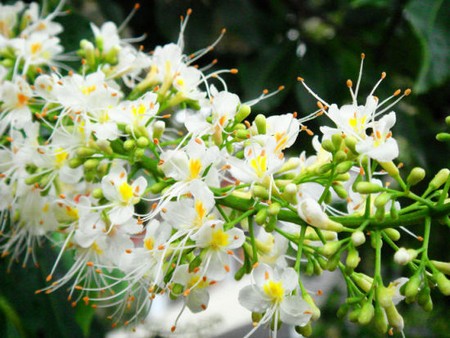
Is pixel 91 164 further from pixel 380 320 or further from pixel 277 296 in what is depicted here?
pixel 380 320

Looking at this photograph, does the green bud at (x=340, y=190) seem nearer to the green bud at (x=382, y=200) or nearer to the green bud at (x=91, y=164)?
the green bud at (x=382, y=200)

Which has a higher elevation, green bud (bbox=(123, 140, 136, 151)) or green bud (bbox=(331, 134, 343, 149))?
green bud (bbox=(331, 134, 343, 149))

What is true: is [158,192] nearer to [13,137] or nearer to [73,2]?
[13,137]

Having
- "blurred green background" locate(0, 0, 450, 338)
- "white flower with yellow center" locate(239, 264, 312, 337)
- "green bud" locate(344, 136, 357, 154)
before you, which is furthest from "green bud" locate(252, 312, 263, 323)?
"blurred green background" locate(0, 0, 450, 338)

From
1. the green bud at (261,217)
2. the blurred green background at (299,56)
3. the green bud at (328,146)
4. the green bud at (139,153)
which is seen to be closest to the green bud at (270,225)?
the green bud at (261,217)

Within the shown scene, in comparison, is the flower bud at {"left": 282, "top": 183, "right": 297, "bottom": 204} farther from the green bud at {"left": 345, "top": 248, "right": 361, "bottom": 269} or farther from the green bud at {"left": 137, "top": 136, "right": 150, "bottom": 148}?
the green bud at {"left": 137, "top": 136, "right": 150, "bottom": 148}

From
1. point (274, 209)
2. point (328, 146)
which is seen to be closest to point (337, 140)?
point (328, 146)

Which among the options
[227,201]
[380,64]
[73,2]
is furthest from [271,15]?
[227,201]

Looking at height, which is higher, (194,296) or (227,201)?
(227,201)
